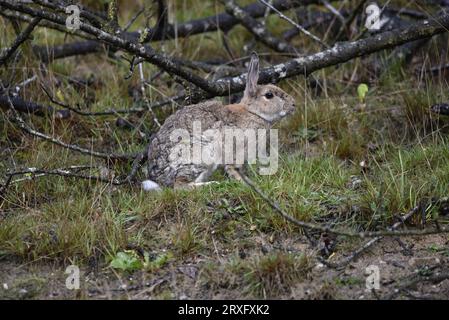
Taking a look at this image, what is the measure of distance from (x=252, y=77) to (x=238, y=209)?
142 cm

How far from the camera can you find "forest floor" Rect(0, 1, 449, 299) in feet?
14.3

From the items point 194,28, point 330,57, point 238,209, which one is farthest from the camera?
point 194,28

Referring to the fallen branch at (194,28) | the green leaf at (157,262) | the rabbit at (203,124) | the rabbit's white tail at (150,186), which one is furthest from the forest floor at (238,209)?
the fallen branch at (194,28)

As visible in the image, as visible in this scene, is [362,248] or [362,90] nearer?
[362,248]

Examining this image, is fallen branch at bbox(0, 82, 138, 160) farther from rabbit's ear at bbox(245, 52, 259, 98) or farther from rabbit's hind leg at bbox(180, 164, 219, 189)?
rabbit's ear at bbox(245, 52, 259, 98)

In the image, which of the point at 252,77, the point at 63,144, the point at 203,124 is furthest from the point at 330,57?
the point at 63,144

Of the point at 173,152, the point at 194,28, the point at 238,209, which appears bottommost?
the point at 238,209

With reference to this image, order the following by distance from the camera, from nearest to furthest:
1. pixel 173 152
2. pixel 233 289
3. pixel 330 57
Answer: pixel 233 289
pixel 173 152
pixel 330 57

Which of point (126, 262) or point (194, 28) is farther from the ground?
point (194, 28)

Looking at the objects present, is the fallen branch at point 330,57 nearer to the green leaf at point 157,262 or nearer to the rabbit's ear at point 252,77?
the rabbit's ear at point 252,77

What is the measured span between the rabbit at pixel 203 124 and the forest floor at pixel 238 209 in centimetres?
24

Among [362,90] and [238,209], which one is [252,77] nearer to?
[362,90]

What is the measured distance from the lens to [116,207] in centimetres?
511

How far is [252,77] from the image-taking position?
19.6ft
